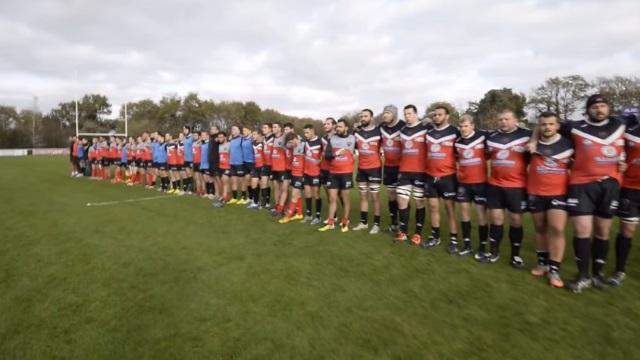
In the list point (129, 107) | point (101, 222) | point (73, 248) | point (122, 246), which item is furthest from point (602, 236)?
point (129, 107)

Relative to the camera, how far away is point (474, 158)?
5.86 m

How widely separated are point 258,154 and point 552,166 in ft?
24.0

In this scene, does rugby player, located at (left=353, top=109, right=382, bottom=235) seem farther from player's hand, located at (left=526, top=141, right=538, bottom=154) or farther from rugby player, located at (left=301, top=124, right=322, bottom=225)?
player's hand, located at (left=526, top=141, right=538, bottom=154)

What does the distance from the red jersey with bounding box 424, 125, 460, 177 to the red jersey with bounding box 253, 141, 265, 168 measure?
533cm

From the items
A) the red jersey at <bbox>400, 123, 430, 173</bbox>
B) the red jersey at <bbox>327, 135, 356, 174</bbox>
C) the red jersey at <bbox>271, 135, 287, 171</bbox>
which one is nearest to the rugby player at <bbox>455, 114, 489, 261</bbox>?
the red jersey at <bbox>400, 123, 430, 173</bbox>

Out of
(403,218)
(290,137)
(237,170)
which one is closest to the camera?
(403,218)

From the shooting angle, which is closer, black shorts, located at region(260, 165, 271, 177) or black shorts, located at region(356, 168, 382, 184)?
black shorts, located at region(356, 168, 382, 184)

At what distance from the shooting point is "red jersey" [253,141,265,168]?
10652mm

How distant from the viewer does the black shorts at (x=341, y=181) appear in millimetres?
7859

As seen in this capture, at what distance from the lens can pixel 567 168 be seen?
16.2 feet

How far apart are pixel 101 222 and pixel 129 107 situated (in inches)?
2802

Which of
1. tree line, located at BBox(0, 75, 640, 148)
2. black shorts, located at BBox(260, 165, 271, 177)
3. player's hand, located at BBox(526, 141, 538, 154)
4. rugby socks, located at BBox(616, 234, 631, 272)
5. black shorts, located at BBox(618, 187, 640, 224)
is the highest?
tree line, located at BBox(0, 75, 640, 148)

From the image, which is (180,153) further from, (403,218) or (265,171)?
(403,218)

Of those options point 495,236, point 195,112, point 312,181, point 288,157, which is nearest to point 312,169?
point 312,181
